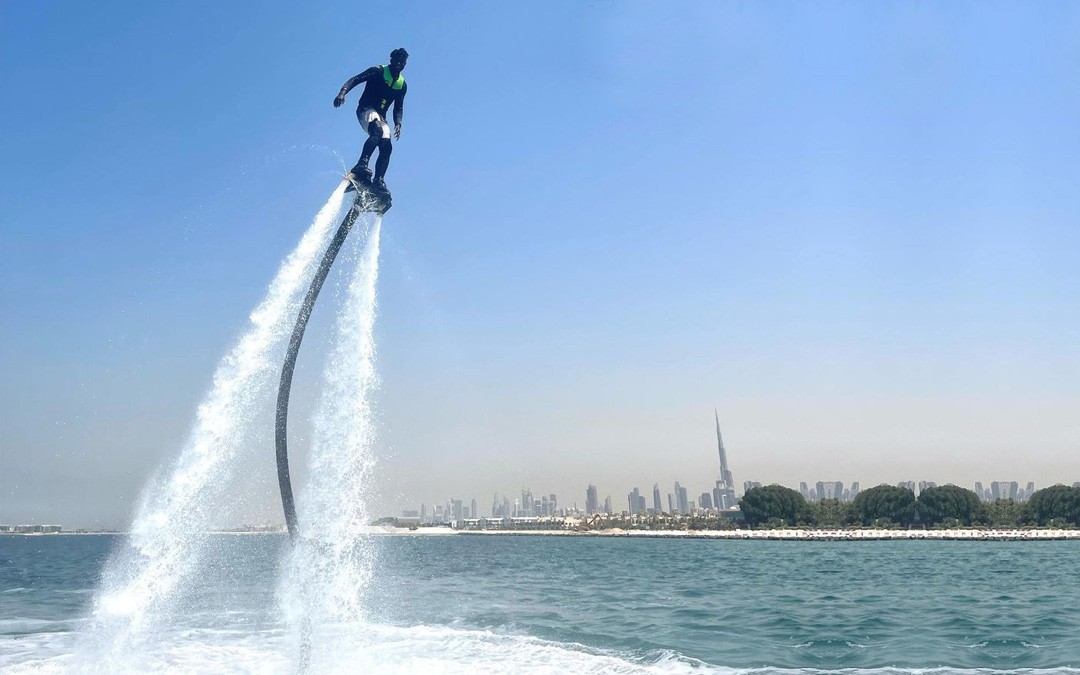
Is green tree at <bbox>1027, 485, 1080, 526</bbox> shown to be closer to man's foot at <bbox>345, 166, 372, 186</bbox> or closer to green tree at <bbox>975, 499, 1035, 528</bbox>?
green tree at <bbox>975, 499, 1035, 528</bbox>

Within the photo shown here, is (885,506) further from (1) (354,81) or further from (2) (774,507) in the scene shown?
(1) (354,81)

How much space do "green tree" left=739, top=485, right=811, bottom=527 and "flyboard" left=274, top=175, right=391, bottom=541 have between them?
18186 centimetres

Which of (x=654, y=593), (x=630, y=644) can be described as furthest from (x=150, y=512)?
(x=654, y=593)

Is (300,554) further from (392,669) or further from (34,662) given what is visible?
(34,662)

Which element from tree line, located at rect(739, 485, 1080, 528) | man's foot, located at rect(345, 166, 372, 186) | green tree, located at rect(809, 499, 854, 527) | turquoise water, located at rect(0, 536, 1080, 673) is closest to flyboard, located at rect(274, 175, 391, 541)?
man's foot, located at rect(345, 166, 372, 186)

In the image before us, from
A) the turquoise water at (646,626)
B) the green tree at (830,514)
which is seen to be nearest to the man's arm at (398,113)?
the turquoise water at (646,626)

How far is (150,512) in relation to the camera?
15961 millimetres

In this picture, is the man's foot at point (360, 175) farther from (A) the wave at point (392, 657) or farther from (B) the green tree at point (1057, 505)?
(B) the green tree at point (1057, 505)

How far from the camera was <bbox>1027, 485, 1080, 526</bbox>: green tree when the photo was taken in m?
152

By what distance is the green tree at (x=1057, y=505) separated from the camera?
151625 millimetres

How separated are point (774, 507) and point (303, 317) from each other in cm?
18491

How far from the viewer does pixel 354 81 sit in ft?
49.7

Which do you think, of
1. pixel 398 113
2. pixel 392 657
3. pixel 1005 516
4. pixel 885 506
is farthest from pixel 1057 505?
pixel 398 113

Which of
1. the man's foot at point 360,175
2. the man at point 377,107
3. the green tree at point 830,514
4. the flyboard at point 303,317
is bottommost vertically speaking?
the green tree at point 830,514
